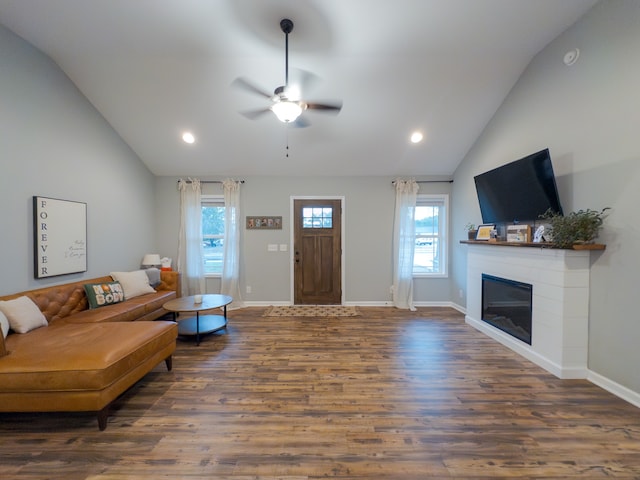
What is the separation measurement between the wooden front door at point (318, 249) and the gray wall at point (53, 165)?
2.91 m

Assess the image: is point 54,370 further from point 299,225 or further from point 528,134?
point 528,134

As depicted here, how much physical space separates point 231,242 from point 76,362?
315 centimetres

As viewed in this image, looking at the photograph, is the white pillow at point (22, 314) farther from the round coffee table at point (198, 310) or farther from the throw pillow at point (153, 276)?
the throw pillow at point (153, 276)

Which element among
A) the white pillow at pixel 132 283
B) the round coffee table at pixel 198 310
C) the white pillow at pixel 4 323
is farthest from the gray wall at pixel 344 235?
the white pillow at pixel 4 323

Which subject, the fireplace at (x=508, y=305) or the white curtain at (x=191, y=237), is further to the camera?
the white curtain at (x=191, y=237)

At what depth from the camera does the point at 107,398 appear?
5.89 feet

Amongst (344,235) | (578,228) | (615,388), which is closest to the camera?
(615,388)

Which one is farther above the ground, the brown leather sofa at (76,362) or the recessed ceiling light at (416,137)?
the recessed ceiling light at (416,137)

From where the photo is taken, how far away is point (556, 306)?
251 cm

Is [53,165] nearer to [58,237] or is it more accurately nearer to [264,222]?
[58,237]

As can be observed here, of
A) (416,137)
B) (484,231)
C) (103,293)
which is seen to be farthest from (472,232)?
(103,293)

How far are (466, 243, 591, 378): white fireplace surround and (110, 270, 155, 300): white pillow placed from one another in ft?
16.7

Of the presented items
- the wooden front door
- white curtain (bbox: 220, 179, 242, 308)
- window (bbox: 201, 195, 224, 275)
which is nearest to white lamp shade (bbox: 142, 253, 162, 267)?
window (bbox: 201, 195, 224, 275)

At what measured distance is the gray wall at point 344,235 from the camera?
4.92 metres
